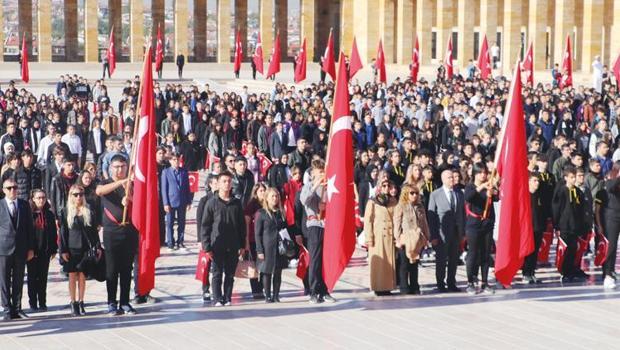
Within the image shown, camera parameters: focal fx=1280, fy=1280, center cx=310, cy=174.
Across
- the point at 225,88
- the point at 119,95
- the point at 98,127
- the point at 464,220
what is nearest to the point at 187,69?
the point at 225,88

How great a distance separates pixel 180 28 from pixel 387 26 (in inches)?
441

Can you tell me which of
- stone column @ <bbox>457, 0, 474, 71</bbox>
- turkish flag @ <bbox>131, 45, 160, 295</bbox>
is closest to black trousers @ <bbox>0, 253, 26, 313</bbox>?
turkish flag @ <bbox>131, 45, 160, 295</bbox>

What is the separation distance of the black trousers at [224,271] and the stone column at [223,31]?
5613cm

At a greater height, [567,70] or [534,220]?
[567,70]

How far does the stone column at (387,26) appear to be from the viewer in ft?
212

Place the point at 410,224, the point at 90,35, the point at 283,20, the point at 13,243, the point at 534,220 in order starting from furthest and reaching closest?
the point at 283,20 → the point at 90,35 → the point at 534,220 → the point at 410,224 → the point at 13,243

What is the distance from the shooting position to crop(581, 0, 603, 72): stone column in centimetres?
4972

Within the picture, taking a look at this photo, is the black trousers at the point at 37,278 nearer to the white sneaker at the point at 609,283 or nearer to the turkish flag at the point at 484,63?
the white sneaker at the point at 609,283

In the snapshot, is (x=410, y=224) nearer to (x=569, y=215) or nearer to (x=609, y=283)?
(x=569, y=215)

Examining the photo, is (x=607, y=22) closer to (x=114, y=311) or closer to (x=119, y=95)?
(x=119, y=95)

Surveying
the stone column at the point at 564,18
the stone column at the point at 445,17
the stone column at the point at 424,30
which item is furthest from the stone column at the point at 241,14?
the stone column at the point at 564,18

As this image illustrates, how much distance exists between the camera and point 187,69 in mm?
63688

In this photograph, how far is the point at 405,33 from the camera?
63156 millimetres

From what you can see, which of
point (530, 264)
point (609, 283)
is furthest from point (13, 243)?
point (609, 283)
